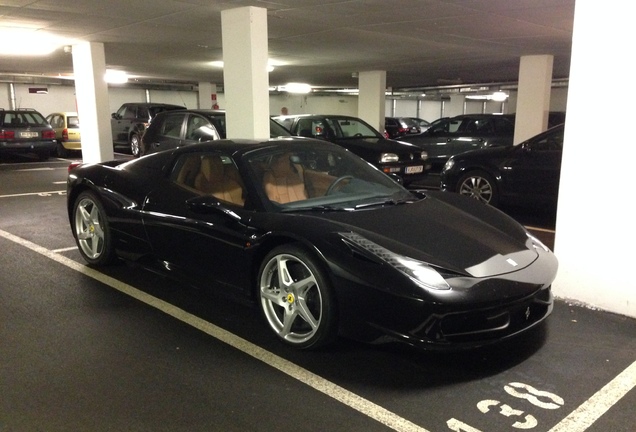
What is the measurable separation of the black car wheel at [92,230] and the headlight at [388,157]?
5433 mm

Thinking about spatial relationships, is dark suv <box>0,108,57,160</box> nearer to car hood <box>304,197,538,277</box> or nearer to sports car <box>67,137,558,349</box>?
sports car <box>67,137,558,349</box>

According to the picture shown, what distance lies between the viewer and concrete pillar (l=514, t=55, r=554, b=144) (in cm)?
1351

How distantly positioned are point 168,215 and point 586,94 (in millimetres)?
3293

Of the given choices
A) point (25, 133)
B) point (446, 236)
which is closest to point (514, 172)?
point (446, 236)

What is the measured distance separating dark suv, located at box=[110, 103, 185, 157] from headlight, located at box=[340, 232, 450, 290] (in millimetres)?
15179

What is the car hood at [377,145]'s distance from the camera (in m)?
9.59

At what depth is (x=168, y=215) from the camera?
414 centimetres

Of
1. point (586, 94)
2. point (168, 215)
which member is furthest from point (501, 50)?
point (168, 215)

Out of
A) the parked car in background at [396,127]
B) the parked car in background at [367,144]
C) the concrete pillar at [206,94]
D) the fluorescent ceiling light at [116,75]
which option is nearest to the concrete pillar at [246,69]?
the parked car in background at [367,144]

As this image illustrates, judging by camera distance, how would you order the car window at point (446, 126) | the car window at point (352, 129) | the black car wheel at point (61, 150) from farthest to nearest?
the black car wheel at point (61, 150) → the car window at point (446, 126) → the car window at point (352, 129)

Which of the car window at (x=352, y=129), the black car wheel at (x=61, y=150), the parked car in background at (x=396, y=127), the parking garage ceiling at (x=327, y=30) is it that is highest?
the parking garage ceiling at (x=327, y=30)

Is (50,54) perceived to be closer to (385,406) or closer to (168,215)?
(168,215)

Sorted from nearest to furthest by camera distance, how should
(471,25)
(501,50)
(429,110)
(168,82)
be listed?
(471,25) < (501,50) < (168,82) < (429,110)

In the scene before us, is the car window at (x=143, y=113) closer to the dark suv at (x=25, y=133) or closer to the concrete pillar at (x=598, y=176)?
the dark suv at (x=25, y=133)
